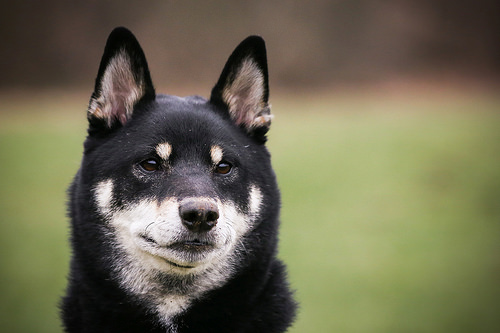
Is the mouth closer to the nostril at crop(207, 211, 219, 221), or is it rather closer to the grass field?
the nostril at crop(207, 211, 219, 221)

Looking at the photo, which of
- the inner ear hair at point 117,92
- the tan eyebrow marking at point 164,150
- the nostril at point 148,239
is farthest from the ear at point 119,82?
the nostril at point 148,239

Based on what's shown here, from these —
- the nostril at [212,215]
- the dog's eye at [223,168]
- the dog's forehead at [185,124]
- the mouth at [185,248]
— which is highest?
the dog's forehead at [185,124]

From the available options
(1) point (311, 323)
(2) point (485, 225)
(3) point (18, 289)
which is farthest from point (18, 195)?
(2) point (485, 225)

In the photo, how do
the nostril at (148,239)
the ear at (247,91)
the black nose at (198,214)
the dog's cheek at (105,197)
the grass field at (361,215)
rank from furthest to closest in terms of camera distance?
the grass field at (361,215)
the ear at (247,91)
the dog's cheek at (105,197)
the nostril at (148,239)
the black nose at (198,214)

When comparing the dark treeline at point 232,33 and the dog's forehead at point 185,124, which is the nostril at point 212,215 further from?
the dark treeline at point 232,33

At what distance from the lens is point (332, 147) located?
49.4 feet

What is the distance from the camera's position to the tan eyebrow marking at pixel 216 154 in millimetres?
2979

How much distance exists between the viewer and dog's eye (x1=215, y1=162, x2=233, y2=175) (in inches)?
118

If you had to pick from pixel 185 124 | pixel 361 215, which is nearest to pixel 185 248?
pixel 185 124

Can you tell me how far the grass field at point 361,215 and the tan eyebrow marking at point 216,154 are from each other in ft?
7.14

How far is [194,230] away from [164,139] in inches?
26.7

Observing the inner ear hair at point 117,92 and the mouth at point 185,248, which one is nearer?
the mouth at point 185,248

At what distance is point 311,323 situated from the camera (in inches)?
229

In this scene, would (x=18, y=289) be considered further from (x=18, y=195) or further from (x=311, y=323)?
(x=18, y=195)
